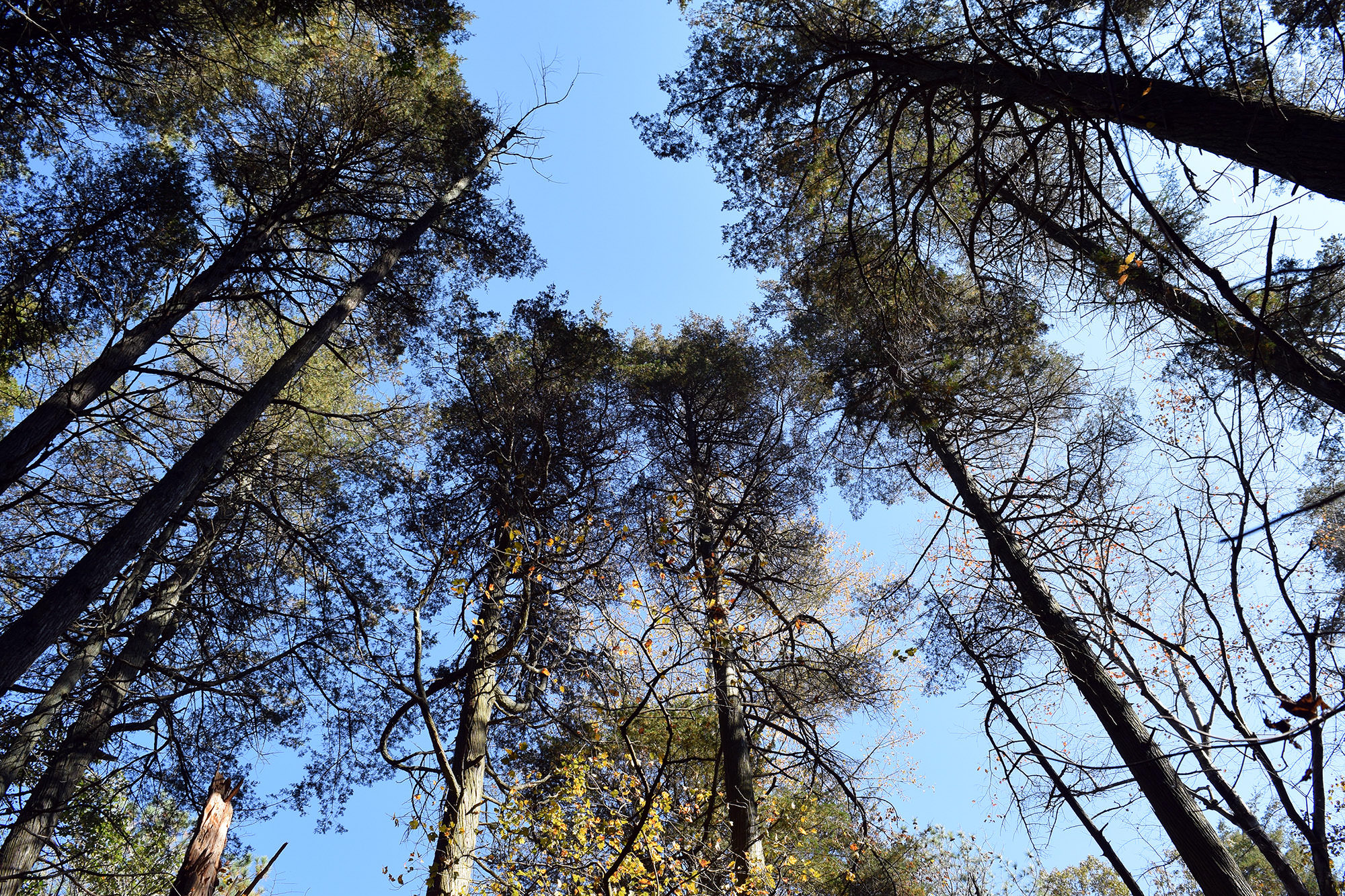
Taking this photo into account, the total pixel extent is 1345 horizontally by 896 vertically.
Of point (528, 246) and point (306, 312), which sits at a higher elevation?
point (528, 246)

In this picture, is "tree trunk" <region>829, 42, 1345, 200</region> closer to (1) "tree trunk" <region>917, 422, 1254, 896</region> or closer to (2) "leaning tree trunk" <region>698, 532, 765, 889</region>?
(1) "tree trunk" <region>917, 422, 1254, 896</region>

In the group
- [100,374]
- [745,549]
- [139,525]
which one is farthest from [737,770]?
[100,374]

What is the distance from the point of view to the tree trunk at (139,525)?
413cm

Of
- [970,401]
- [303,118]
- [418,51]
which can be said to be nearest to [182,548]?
[303,118]

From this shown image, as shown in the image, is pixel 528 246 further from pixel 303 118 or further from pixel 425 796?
pixel 425 796

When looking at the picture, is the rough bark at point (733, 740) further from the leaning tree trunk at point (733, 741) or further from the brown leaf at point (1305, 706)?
the brown leaf at point (1305, 706)

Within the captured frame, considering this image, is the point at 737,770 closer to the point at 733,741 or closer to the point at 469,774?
the point at 733,741

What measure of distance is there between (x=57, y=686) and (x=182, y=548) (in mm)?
2162

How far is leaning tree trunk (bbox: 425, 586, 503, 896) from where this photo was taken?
4.99 meters

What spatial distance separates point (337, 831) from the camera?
314 inches

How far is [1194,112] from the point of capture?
334 cm

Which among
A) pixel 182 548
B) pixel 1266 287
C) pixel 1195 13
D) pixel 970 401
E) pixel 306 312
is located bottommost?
pixel 1266 287

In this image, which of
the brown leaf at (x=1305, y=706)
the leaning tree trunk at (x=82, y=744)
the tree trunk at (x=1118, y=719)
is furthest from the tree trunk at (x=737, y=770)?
the leaning tree trunk at (x=82, y=744)

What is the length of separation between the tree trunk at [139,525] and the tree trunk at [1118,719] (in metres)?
5.72
